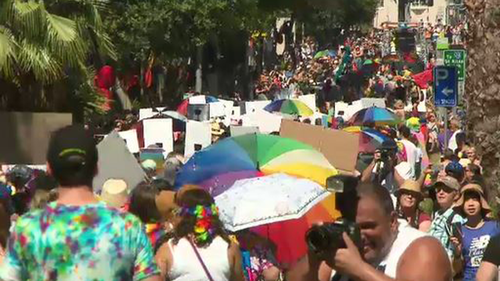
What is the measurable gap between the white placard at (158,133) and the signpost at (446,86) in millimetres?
3728

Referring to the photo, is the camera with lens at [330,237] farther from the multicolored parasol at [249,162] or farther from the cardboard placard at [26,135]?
the cardboard placard at [26,135]

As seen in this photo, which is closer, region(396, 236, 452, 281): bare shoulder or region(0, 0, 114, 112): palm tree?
region(396, 236, 452, 281): bare shoulder

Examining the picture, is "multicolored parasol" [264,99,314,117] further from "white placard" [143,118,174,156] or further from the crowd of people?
the crowd of people

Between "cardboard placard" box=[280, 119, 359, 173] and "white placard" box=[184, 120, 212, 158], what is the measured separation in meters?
2.79

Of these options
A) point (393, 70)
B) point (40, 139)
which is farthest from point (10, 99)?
point (393, 70)

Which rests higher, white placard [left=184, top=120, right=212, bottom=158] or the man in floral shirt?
the man in floral shirt

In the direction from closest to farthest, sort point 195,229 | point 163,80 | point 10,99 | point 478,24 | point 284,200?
1. point 195,229
2. point 284,200
3. point 478,24
4. point 10,99
5. point 163,80

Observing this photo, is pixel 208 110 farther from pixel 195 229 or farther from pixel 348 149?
pixel 195 229

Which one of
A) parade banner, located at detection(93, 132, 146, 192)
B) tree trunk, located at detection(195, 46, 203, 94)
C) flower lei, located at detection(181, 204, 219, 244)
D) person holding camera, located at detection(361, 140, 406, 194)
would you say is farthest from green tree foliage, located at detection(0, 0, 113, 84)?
tree trunk, located at detection(195, 46, 203, 94)

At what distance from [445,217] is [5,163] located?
17.7 ft

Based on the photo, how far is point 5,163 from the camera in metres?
13.1

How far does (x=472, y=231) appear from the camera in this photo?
8602 mm

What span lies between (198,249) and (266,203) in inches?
63.0

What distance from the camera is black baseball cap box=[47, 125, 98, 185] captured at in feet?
15.8
